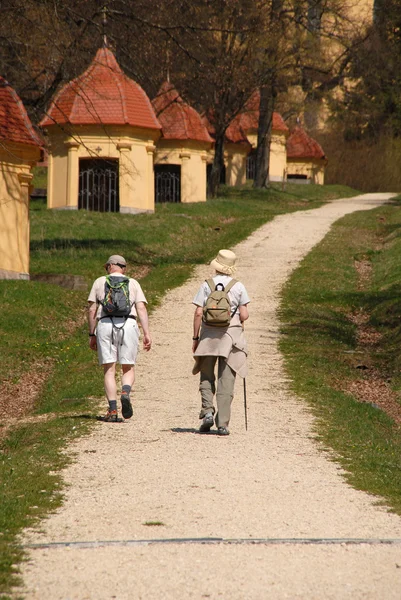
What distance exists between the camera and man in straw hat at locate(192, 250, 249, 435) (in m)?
10.7

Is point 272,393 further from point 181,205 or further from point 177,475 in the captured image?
point 181,205

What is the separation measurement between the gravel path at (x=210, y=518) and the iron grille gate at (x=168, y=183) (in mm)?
30153

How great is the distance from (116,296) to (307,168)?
5356cm

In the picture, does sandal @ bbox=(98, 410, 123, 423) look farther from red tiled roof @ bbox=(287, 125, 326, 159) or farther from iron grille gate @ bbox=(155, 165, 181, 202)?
red tiled roof @ bbox=(287, 125, 326, 159)

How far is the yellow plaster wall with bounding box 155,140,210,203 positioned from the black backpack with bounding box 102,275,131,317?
103 ft

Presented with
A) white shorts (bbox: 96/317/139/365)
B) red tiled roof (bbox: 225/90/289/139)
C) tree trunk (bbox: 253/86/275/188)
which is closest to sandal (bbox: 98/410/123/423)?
white shorts (bbox: 96/317/139/365)

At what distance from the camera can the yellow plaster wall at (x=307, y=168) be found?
63.6 meters

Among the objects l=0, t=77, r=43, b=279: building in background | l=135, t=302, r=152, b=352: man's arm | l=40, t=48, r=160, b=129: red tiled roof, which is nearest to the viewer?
l=135, t=302, r=152, b=352: man's arm

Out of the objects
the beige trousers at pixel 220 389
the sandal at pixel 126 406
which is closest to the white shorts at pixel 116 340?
the sandal at pixel 126 406

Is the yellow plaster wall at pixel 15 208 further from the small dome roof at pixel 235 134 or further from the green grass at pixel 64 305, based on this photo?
the small dome roof at pixel 235 134

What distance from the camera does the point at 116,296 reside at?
11086 mm

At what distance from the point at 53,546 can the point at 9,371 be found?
376 inches

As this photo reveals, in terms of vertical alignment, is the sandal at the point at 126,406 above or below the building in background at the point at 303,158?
below

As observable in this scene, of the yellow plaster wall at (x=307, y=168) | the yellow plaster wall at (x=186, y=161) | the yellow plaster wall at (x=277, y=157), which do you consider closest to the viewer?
the yellow plaster wall at (x=186, y=161)
